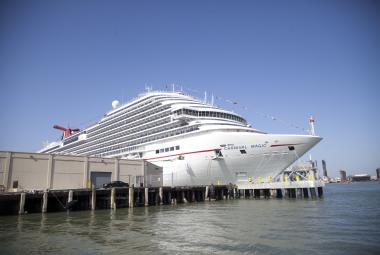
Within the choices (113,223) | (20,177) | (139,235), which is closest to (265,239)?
(139,235)

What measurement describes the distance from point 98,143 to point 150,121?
16.8 meters

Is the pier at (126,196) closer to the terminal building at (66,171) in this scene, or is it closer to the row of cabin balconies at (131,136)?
the terminal building at (66,171)

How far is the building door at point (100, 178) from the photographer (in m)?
34.9

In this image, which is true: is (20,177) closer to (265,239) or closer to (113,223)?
(113,223)

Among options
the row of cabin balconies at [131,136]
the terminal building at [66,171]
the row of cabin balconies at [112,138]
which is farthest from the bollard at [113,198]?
the row of cabin balconies at [112,138]

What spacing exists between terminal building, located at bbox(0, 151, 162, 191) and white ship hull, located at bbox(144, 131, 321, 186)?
368 centimetres

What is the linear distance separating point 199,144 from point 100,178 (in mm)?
12109

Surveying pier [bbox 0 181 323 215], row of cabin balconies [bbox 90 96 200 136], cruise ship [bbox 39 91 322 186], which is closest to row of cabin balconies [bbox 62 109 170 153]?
cruise ship [bbox 39 91 322 186]

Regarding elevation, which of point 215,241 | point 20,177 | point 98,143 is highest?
point 98,143

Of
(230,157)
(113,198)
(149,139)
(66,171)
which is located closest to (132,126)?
(149,139)

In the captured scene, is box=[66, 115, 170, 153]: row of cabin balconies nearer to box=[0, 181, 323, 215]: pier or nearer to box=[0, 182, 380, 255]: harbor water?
box=[0, 181, 323, 215]: pier

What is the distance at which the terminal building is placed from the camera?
29.0 meters

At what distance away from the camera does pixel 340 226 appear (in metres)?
16.4

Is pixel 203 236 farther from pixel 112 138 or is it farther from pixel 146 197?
pixel 112 138
